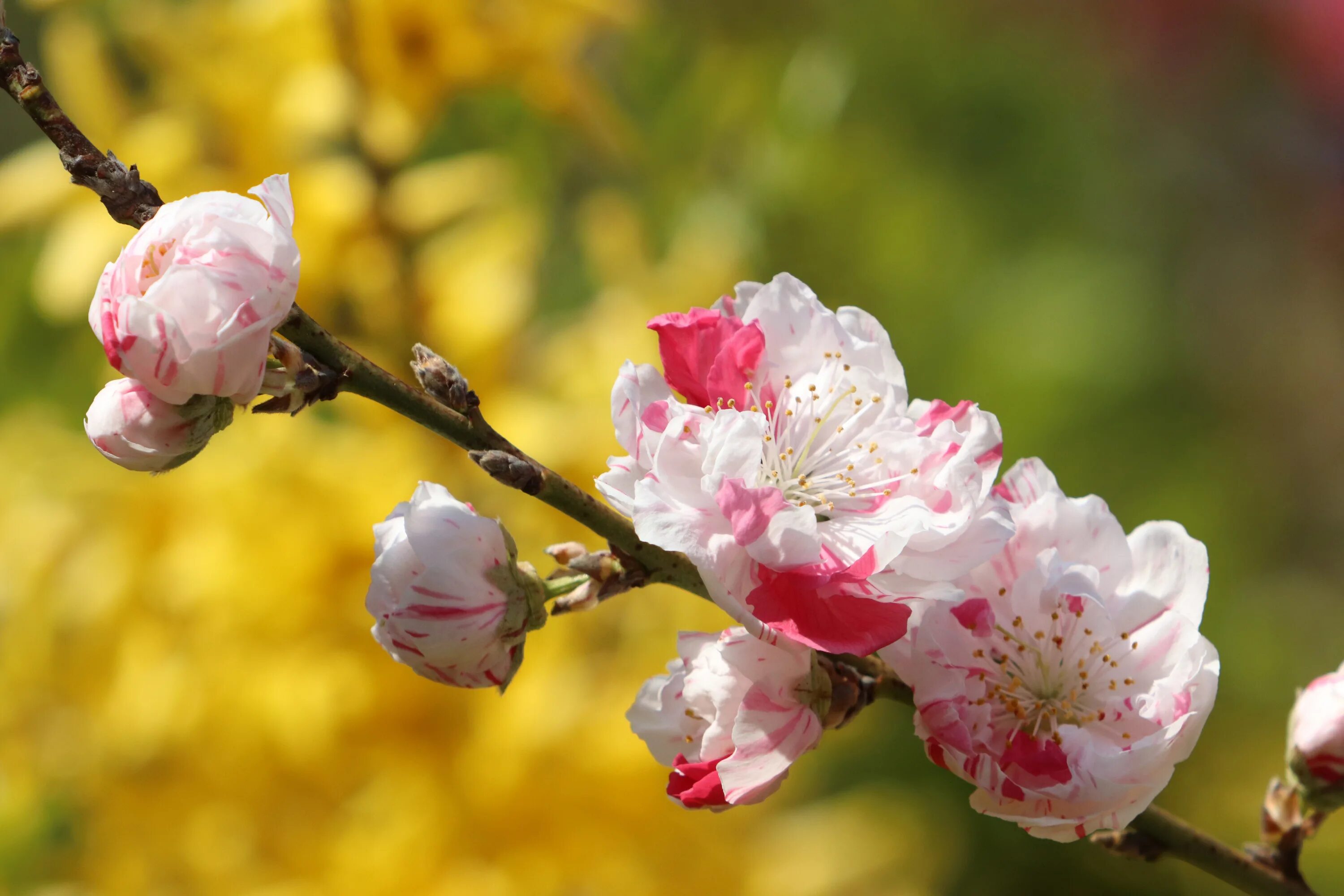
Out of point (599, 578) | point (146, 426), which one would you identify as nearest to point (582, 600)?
point (599, 578)

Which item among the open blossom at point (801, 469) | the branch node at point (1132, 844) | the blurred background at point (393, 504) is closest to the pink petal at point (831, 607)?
the open blossom at point (801, 469)

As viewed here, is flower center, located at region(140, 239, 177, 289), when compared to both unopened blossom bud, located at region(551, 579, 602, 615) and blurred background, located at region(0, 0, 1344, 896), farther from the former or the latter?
blurred background, located at region(0, 0, 1344, 896)

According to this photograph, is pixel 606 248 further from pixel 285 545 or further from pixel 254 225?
pixel 254 225

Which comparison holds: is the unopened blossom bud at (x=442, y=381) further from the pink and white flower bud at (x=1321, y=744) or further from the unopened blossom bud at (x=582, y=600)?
the pink and white flower bud at (x=1321, y=744)

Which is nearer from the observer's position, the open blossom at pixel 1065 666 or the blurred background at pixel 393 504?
the open blossom at pixel 1065 666

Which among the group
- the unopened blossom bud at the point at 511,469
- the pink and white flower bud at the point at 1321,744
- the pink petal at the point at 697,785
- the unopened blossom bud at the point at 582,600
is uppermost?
the unopened blossom bud at the point at 511,469

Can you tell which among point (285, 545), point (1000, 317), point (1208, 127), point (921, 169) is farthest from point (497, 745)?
point (1208, 127)

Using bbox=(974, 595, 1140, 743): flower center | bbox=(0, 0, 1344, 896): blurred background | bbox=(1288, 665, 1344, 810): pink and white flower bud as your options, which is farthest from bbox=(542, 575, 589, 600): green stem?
bbox=(0, 0, 1344, 896): blurred background
